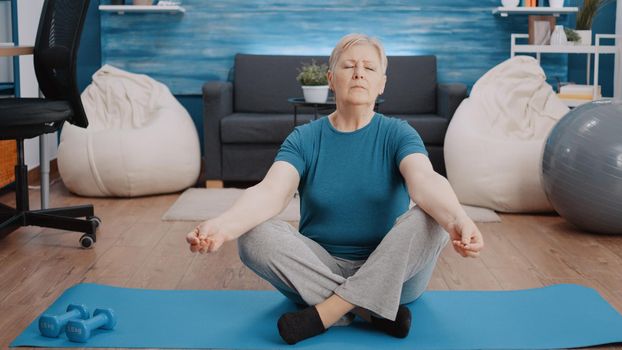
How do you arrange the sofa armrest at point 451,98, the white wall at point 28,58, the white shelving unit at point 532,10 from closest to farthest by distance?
the white wall at point 28,58 → the sofa armrest at point 451,98 → the white shelving unit at point 532,10

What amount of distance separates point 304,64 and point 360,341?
142 inches

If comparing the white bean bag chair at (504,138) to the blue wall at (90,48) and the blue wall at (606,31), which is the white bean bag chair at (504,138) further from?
the blue wall at (90,48)

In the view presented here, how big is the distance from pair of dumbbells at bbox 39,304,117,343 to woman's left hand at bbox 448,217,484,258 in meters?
0.95

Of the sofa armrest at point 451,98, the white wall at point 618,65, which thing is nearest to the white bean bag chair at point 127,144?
the sofa armrest at point 451,98

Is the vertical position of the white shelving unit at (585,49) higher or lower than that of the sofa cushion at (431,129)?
higher

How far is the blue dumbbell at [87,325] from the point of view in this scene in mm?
2340

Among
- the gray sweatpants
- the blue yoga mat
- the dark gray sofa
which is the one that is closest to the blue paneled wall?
the dark gray sofa

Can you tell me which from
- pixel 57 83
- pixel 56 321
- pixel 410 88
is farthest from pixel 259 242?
pixel 410 88

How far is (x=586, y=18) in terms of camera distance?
17.9ft

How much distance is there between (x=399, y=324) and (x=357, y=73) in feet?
2.28

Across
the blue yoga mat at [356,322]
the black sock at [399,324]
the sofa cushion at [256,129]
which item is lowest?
the blue yoga mat at [356,322]

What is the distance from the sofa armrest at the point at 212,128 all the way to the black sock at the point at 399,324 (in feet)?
9.55

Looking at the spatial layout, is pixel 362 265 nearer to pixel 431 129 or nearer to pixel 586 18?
pixel 431 129

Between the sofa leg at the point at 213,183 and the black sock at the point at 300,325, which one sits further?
the sofa leg at the point at 213,183
